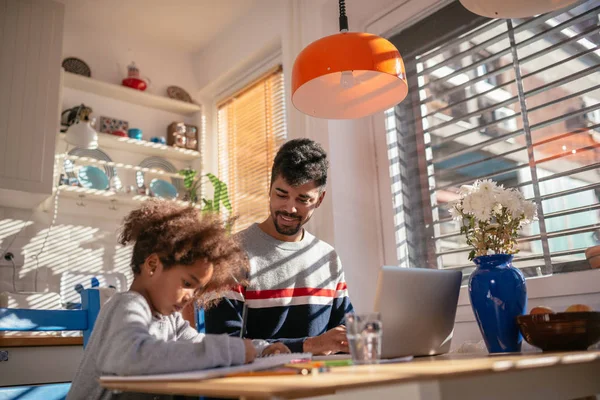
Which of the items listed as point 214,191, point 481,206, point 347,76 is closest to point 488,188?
point 481,206

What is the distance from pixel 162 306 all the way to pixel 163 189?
105 inches

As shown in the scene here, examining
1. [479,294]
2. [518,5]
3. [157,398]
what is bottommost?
[157,398]

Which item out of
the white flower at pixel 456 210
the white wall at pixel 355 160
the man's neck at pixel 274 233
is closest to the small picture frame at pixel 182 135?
the white wall at pixel 355 160

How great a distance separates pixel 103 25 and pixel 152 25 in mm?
329

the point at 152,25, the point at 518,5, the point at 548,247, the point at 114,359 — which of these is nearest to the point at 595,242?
the point at 548,247

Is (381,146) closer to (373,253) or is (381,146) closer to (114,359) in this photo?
(373,253)

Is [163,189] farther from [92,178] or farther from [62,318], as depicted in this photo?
[62,318]

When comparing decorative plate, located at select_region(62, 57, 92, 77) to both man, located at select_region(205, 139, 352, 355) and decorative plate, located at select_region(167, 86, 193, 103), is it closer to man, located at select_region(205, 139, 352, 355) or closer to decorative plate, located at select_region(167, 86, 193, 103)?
decorative plate, located at select_region(167, 86, 193, 103)

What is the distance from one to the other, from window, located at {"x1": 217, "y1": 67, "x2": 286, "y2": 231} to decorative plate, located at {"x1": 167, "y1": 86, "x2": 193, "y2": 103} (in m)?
0.32

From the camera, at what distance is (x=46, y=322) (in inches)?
64.1

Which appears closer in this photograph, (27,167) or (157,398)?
(157,398)

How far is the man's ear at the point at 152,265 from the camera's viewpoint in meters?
1.21

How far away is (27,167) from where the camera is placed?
3.01 m

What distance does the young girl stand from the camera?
947mm
